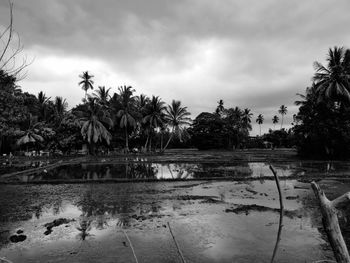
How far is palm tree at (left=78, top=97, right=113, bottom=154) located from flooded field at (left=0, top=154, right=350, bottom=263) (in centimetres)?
2547

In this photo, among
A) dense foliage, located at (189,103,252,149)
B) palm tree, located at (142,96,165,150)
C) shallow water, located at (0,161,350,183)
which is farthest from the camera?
dense foliage, located at (189,103,252,149)

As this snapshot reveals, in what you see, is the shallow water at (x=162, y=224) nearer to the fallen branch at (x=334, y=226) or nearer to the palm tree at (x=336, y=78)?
the fallen branch at (x=334, y=226)

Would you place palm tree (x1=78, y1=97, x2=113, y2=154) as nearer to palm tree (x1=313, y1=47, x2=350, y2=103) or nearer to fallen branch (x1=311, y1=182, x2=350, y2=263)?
palm tree (x1=313, y1=47, x2=350, y2=103)

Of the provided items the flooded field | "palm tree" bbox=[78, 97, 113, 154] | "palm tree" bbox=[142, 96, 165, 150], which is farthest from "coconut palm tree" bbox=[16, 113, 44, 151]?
the flooded field

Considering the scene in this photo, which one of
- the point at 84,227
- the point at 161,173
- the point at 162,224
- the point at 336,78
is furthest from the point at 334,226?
the point at 336,78

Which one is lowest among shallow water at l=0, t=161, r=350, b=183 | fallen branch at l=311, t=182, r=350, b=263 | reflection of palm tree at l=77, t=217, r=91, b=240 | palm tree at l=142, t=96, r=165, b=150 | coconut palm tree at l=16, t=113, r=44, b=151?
reflection of palm tree at l=77, t=217, r=91, b=240

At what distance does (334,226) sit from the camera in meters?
2.62

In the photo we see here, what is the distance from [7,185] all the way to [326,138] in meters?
30.2

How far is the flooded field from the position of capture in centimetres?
619

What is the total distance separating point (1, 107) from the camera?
64.0 ft

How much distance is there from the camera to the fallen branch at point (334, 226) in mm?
2598

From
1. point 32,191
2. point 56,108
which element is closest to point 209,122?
point 56,108

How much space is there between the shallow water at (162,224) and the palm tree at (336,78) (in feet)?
71.9

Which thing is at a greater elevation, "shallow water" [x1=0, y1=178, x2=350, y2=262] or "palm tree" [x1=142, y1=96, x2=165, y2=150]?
"palm tree" [x1=142, y1=96, x2=165, y2=150]
